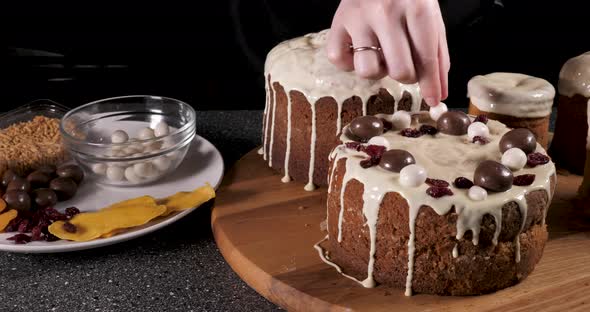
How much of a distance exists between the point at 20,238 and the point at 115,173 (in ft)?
1.11

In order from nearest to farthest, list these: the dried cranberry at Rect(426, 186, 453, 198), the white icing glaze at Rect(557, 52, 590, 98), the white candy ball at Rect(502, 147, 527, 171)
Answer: the dried cranberry at Rect(426, 186, 453, 198), the white candy ball at Rect(502, 147, 527, 171), the white icing glaze at Rect(557, 52, 590, 98)

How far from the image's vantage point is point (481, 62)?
9.39 ft

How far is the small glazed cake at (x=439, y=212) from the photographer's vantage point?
1.39 metres

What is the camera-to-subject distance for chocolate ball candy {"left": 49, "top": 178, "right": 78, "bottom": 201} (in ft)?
5.81

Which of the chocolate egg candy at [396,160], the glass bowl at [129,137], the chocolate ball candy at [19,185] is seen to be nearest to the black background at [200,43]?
the glass bowl at [129,137]

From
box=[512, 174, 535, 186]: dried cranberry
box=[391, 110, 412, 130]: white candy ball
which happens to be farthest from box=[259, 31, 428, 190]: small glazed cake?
box=[512, 174, 535, 186]: dried cranberry

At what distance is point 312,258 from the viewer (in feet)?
5.15

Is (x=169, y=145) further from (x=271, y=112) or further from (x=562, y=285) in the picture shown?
(x=562, y=285)

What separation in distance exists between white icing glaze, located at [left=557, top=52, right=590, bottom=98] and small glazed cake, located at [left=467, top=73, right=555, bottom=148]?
8cm

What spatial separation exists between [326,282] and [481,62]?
1664mm

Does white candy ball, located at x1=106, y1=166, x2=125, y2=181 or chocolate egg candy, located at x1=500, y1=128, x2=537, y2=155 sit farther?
white candy ball, located at x1=106, y1=166, x2=125, y2=181

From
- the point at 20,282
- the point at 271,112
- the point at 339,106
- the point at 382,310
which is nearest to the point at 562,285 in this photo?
the point at 382,310

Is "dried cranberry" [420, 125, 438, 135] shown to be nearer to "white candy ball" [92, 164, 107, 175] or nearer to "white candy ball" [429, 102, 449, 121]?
"white candy ball" [429, 102, 449, 121]

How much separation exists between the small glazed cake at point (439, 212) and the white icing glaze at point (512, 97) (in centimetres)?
32
